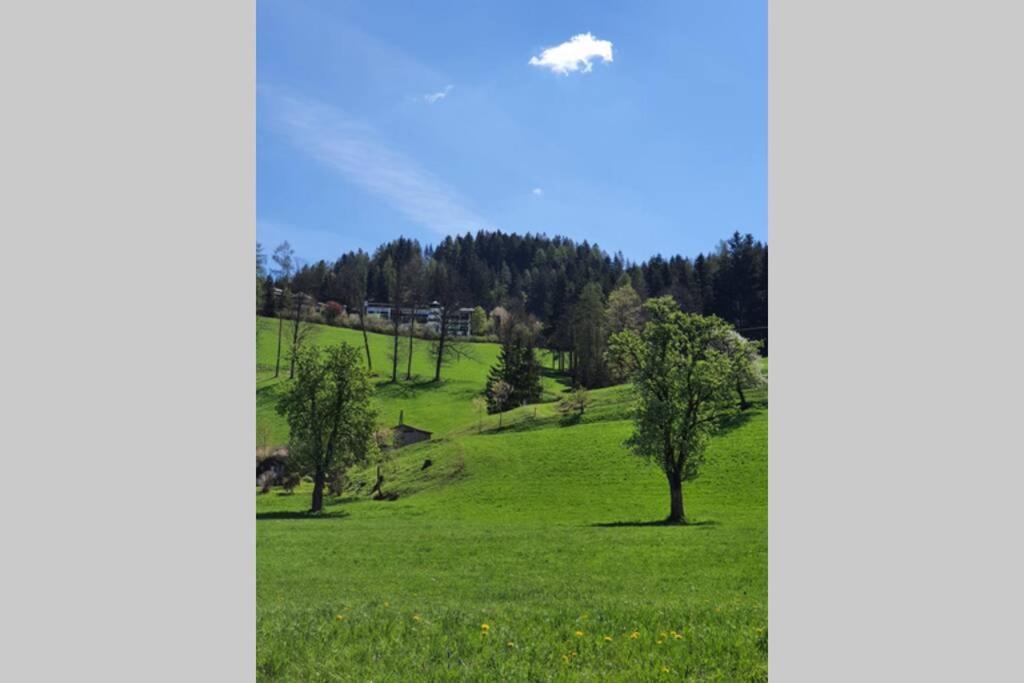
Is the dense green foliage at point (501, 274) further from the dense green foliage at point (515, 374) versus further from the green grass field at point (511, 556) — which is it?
the green grass field at point (511, 556)

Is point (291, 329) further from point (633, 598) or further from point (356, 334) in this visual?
point (633, 598)

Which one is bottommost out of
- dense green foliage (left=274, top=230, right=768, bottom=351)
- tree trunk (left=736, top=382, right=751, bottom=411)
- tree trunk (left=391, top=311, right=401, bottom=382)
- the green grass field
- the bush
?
the green grass field

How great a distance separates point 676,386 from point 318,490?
15.3 feet

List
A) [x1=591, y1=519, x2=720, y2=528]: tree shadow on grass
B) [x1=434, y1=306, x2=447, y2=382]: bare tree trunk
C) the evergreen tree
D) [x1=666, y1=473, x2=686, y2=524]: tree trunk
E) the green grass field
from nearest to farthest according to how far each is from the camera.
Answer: the green grass field → [x1=591, y1=519, x2=720, y2=528]: tree shadow on grass → [x1=666, y1=473, x2=686, y2=524]: tree trunk → the evergreen tree → [x1=434, y1=306, x2=447, y2=382]: bare tree trunk

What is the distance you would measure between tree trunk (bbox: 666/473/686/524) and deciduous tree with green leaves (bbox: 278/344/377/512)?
3772 millimetres

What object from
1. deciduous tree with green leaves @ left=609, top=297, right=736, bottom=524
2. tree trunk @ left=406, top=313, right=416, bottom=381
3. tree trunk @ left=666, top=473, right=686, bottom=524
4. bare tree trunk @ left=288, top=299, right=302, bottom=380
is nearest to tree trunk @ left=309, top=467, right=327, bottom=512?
bare tree trunk @ left=288, top=299, right=302, bottom=380

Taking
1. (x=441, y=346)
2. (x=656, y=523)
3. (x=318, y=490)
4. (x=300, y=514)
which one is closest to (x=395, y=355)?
(x=441, y=346)

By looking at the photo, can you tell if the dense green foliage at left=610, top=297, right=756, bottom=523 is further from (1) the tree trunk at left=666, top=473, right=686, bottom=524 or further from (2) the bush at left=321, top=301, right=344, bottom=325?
(2) the bush at left=321, top=301, right=344, bottom=325

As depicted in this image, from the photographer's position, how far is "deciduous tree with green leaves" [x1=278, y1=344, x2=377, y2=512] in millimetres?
9094

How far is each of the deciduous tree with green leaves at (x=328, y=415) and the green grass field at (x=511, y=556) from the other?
219mm

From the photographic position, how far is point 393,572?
8.52 meters

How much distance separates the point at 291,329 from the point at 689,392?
16.6ft

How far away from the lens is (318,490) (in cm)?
916

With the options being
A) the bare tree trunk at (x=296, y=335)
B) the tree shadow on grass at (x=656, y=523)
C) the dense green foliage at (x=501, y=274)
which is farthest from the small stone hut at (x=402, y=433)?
the tree shadow on grass at (x=656, y=523)
